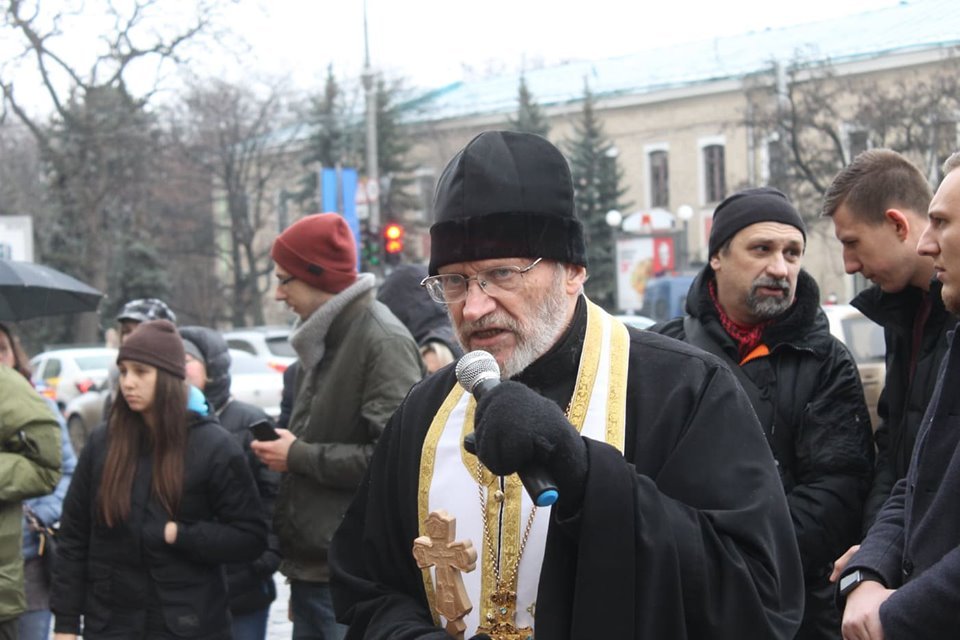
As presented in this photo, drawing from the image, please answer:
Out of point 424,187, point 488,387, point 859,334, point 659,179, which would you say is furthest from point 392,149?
point 488,387

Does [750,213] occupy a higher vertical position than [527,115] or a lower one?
lower

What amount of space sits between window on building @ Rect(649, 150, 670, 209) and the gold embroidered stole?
144 ft

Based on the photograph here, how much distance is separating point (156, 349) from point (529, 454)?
127 inches

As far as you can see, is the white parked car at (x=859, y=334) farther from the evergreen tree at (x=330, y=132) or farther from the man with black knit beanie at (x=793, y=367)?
the evergreen tree at (x=330, y=132)

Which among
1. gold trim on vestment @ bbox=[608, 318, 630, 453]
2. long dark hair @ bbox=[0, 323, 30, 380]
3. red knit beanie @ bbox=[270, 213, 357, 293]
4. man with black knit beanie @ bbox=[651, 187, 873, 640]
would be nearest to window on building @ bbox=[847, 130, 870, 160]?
long dark hair @ bbox=[0, 323, 30, 380]

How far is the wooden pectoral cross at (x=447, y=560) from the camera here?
2.72 meters

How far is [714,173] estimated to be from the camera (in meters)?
45.1

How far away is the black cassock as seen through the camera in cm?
246

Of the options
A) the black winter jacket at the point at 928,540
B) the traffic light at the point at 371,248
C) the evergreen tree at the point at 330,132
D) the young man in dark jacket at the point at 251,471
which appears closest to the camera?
the black winter jacket at the point at 928,540

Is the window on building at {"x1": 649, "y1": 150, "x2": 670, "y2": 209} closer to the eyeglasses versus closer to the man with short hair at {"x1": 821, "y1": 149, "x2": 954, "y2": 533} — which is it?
the man with short hair at {"x1": 821, "y1": 149, "x2": 954, "y2": 533}

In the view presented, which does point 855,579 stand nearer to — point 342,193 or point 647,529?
point 647,529

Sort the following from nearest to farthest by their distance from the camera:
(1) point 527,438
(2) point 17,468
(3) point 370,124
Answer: (1) point 527,438
(2) point 17,468
(3) point 370,124

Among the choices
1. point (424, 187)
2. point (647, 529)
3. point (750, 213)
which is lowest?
point (647, 529)

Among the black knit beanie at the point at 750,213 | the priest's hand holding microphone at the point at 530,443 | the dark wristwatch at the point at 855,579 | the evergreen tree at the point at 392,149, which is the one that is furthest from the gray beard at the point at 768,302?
the evergreen tree at the point at 392,149
